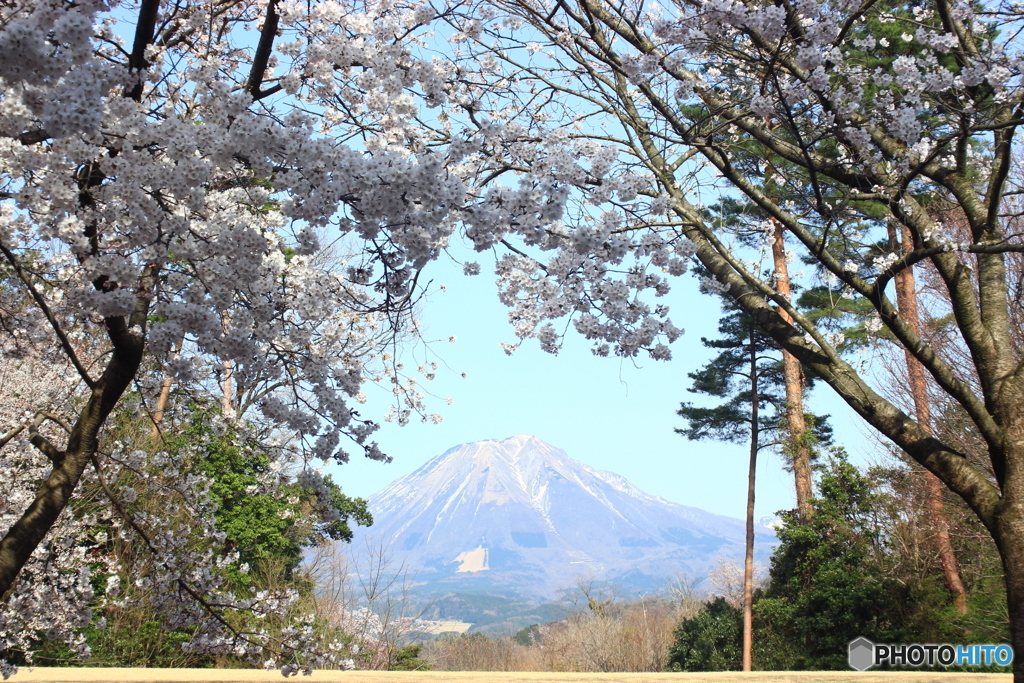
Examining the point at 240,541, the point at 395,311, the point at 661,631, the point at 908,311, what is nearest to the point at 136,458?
the point at 395,311

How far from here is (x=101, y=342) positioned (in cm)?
992

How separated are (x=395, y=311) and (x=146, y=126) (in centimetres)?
168

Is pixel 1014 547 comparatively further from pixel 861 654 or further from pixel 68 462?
pixel 861 654

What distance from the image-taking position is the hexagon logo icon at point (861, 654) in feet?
39.9

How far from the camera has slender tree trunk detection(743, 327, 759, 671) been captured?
1441 centimetres

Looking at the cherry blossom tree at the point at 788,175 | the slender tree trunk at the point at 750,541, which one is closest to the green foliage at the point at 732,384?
the slender tree trunk at the point at 750,541

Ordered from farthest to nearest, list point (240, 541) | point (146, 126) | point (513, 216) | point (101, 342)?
point (240, 541)
point (101, 342)
point (513, 216)
point (146, 126)

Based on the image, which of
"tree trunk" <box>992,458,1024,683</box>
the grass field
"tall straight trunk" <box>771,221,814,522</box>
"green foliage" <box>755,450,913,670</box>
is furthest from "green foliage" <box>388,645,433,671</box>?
"tree trunk" <box>992,458,1024,683</box>

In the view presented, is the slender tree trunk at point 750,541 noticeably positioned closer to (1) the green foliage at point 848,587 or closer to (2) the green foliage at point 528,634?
(1) the green foliage at point 848,587

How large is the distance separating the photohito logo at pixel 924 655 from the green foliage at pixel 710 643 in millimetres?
2931

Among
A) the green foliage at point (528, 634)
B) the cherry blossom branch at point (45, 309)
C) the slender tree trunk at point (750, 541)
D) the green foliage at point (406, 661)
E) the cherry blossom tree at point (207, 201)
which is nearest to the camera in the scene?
the cherry blossom tree at point (207, 201)

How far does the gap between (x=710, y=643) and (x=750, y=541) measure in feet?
8.05

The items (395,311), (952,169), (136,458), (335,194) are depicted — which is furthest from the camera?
(952,169)

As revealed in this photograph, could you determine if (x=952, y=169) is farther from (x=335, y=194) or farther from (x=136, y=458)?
(x=136, y=458)
